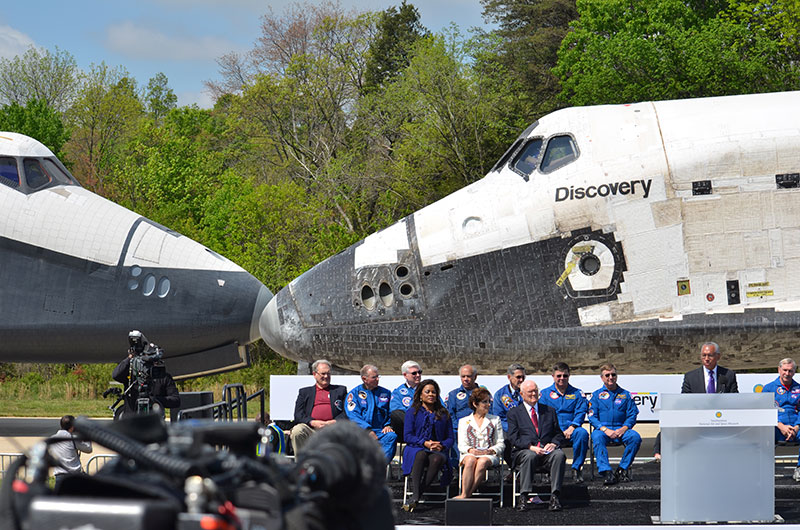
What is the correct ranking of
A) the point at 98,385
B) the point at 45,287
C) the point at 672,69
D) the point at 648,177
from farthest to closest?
the point at 672,69
the point at 98,385
the point at 45,287
the point at 648,177

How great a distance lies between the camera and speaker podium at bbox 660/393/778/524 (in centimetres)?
809

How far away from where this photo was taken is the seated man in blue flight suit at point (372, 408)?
10.2m

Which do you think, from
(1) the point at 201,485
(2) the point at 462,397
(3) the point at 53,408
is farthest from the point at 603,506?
(3) the point at 53,408

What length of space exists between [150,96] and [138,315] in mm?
59930

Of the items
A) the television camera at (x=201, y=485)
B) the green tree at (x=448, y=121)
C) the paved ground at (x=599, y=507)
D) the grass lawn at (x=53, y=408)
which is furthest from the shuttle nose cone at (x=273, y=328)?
the green tree at (x=448, y=121)

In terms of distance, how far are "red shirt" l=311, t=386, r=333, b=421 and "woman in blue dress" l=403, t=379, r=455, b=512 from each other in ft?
3.33

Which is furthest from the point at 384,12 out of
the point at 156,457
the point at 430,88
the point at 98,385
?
the point at 156,457

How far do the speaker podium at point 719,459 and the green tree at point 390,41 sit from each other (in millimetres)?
39117

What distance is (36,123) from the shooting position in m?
47.4

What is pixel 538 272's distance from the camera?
450 inches

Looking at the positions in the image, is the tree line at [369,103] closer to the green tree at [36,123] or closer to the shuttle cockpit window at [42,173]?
the green tree at [36,123]

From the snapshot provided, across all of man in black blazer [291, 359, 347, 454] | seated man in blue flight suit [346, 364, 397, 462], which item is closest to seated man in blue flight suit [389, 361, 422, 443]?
seated man in blue flight suit [346, 364, 397, 462]

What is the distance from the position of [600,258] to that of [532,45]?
3198cm

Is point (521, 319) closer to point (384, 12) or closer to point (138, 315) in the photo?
point (138, 315)
